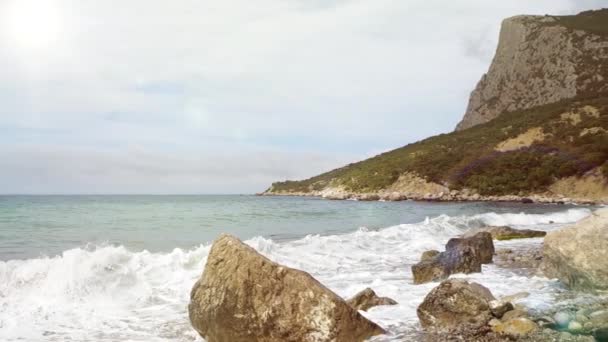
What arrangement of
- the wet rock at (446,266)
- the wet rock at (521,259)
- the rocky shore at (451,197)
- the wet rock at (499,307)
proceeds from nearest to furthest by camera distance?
the wet rock at (499,307) < the wet rock at (446,266) < the wet rock at (521,259) < the rocky shore at (451,197)

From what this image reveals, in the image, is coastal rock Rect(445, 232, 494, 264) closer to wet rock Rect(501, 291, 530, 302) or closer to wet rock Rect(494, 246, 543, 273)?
wet rock Rect(494, 246, 543, 273)

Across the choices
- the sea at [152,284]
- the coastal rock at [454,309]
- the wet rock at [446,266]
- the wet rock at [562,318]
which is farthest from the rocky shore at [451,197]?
the coastal rock at [454,309]

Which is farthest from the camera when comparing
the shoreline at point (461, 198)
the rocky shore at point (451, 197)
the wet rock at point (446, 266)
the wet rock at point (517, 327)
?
the rocky shore at point (451, 197)

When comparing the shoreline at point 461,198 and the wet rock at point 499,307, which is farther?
the shoreline at point 461,198

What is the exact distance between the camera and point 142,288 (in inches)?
482

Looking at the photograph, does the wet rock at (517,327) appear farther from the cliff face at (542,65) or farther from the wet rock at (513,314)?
the cliff face at (542,65)

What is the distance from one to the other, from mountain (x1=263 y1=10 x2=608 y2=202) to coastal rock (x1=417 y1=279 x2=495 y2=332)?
6652cm

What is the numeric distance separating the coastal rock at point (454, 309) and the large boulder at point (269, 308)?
1028 mm

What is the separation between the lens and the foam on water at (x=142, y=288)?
28.2 feet

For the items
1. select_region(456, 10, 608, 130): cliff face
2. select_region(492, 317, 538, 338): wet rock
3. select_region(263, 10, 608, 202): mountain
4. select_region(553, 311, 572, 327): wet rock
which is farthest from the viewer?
select_region(456, 10, 608, 130): cliff face

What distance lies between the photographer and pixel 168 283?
12.8 meters

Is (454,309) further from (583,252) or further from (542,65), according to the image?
(542,65)

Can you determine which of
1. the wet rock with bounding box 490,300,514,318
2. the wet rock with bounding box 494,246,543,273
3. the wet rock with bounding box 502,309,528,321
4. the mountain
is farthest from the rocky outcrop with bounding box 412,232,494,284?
the mountain

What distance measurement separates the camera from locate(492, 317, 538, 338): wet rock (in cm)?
715
